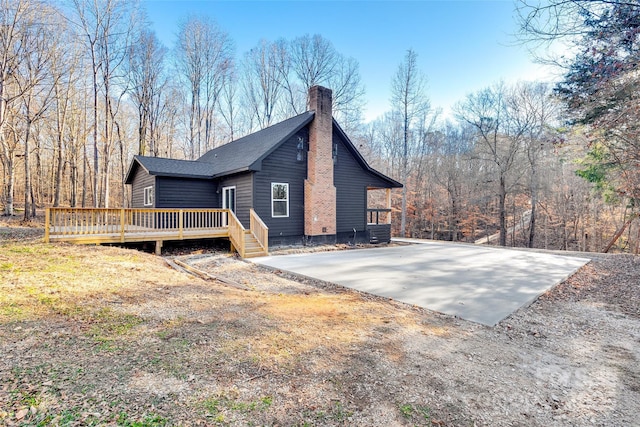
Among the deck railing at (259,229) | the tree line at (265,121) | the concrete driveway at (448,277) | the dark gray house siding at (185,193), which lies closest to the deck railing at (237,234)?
the deck railing at (259,229)

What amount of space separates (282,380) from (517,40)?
640 cm

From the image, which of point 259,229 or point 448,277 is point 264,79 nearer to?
point 259,229

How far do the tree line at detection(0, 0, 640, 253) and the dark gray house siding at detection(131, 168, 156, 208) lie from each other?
233 cm

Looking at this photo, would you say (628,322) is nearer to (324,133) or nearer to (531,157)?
(324,133)

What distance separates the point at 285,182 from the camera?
12609mm

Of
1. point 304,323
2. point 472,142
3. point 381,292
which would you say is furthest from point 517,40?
point 472,142

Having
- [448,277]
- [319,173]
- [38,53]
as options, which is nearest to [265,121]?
[38,53]

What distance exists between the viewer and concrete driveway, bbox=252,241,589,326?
5133 millimetres

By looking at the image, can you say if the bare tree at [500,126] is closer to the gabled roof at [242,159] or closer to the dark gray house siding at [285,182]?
the gabled roof at [242,159]

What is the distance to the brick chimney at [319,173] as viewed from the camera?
42.1 ft

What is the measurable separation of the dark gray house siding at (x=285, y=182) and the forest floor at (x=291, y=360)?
266 inches

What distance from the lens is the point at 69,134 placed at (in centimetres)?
2150

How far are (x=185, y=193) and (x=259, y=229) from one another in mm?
4754

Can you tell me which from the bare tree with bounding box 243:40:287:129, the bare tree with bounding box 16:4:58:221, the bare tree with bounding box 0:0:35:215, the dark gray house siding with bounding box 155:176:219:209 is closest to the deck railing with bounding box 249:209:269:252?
→ the dark gray house siding with bounding box 155:176:219:209
